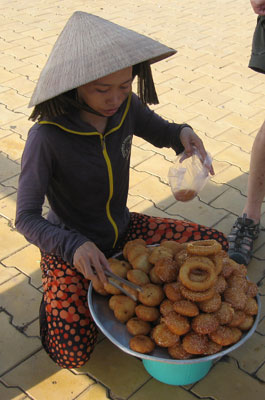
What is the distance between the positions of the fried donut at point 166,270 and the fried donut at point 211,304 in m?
0.19

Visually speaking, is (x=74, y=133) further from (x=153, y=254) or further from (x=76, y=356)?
(x=76, y=356)

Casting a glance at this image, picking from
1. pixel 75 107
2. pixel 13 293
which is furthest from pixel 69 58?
pixel 13 293

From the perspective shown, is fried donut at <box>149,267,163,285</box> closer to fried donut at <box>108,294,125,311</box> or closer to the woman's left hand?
fried donut at <box>108,294,125,311</box>

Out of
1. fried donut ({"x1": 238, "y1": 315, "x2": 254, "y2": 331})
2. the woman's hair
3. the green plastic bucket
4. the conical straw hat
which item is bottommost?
the green plastic bucket

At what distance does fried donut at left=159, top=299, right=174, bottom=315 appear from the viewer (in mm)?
2141

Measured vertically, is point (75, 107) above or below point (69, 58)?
below

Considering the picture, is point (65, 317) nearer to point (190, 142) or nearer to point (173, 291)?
point (173, 291)

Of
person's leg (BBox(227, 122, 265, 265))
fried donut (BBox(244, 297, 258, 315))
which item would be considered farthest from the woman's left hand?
fried donut (BBox(244, 297, 258, 315))

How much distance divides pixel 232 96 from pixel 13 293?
11.0ft

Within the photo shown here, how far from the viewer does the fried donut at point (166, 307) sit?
7.02 feet

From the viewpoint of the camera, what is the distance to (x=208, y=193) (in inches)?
155

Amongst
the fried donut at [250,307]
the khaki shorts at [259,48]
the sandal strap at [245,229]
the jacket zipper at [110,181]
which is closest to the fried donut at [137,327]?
the fried donut at [250,307]

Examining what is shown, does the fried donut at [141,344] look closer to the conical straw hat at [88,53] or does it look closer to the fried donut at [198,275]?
the fried donut at [198,275]

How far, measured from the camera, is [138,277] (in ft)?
7.54
